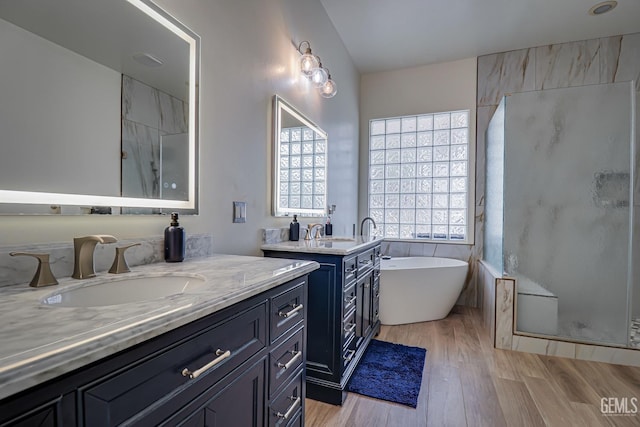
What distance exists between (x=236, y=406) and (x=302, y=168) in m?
1.78

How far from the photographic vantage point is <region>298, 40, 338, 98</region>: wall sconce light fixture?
7.43 ft

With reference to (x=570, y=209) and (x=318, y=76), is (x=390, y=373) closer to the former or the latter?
(x=570, y=209)

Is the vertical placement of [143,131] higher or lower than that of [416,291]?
higher

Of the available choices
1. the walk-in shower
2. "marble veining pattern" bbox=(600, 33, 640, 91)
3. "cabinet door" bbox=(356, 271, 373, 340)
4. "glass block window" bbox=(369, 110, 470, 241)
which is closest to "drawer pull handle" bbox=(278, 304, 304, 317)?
"cabinet door" bbox=(356, 271, 373, 340)

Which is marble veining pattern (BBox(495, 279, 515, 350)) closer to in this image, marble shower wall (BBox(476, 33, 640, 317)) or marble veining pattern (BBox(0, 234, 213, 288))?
marble shower wall (BBox(476, 33, 640, 317))

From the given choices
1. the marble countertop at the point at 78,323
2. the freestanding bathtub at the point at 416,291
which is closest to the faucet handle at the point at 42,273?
the marble countertop at the point at 78,323

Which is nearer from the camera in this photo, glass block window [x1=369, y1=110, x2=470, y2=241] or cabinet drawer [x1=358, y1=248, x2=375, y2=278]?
cabinet drawer [x1=358, y1=248, x2=375, y2=278]

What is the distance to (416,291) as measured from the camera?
2.88 meters

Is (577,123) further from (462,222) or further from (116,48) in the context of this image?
(116,48)

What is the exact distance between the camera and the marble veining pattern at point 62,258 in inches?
29.4

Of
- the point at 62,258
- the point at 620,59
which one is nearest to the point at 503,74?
the point at 620,59

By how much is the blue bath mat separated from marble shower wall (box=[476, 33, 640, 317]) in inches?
69.7

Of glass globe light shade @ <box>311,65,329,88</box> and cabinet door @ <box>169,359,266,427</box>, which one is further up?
glass globe light shade @ <box>311,65,329,88</box>

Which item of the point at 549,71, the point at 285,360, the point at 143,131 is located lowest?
the point at 285,360
